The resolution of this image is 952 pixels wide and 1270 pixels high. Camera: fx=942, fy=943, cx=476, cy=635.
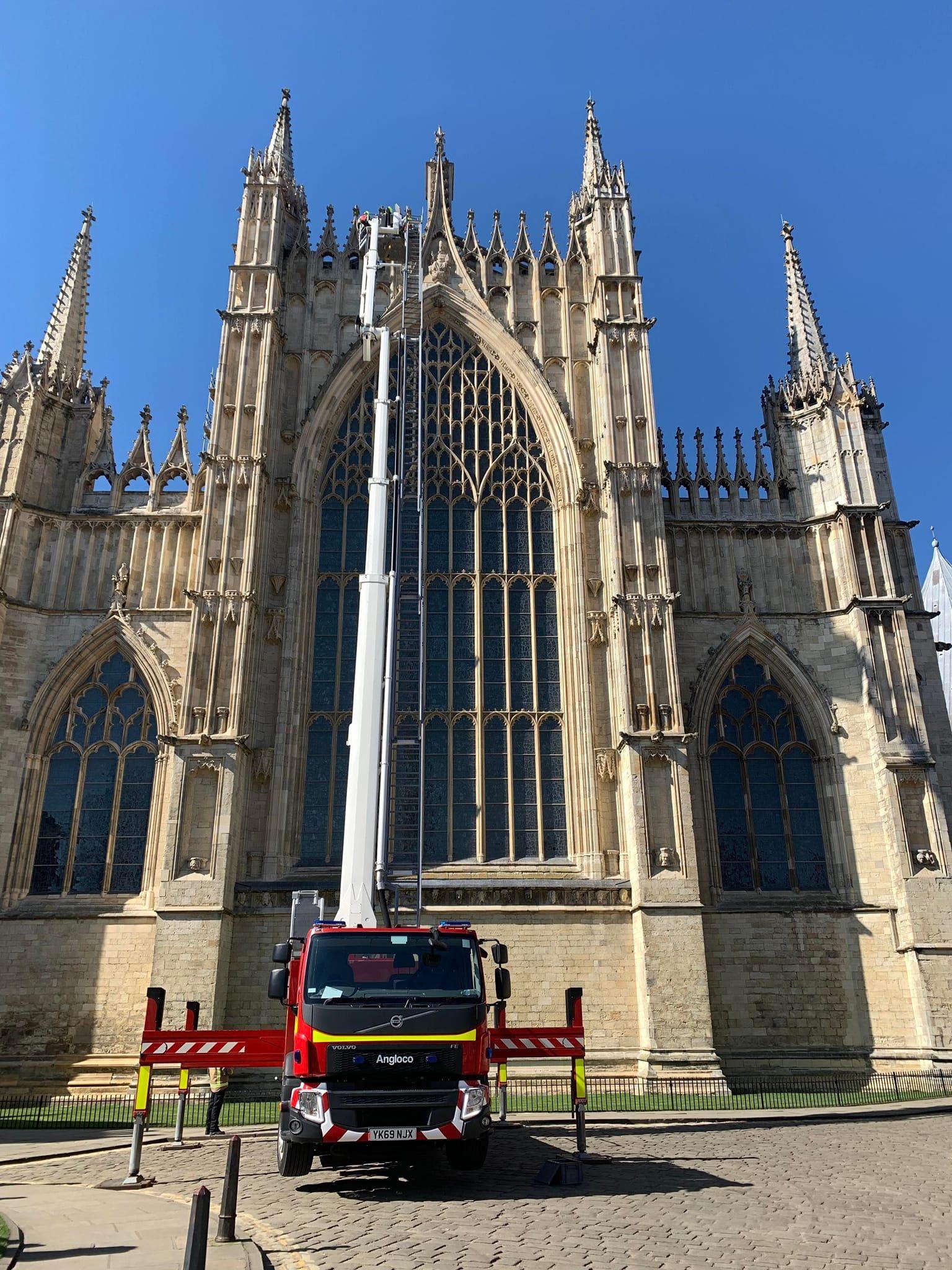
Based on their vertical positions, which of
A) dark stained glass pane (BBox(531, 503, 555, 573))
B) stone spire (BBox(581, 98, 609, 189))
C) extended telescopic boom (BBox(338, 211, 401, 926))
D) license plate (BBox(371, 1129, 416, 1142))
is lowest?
license plate (BBox(371, 1129, 416, 1142))

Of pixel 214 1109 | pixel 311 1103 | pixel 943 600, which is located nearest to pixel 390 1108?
pixel 311 1103

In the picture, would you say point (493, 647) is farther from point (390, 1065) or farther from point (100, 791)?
point (390, 1065)

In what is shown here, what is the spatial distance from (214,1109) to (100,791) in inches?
394

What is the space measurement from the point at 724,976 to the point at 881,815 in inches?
203

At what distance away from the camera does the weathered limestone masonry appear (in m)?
19.6

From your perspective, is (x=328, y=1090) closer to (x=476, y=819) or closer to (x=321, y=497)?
(x=476, y=819)

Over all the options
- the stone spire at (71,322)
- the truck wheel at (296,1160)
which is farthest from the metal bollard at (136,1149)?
the stone spire at (71,322)

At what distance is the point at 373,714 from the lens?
1320 centimetres

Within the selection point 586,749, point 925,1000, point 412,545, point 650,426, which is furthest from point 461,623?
point 925,1000

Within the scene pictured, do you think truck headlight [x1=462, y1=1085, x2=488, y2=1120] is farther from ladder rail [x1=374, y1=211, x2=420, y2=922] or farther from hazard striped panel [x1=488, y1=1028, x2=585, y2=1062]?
ladder rail [x1=374, y1=211, x2=420, y2=922]

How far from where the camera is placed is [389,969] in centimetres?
986

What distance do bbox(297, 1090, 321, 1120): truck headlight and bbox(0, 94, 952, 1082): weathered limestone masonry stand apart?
10248mm

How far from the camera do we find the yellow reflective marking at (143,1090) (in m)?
10.2

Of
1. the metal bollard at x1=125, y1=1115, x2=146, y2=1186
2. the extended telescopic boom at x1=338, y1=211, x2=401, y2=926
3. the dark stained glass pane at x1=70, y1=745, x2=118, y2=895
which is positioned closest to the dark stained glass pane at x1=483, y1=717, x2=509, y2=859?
the extended telescopic boom at x1=338, y1=211, x2=401, y2=926
